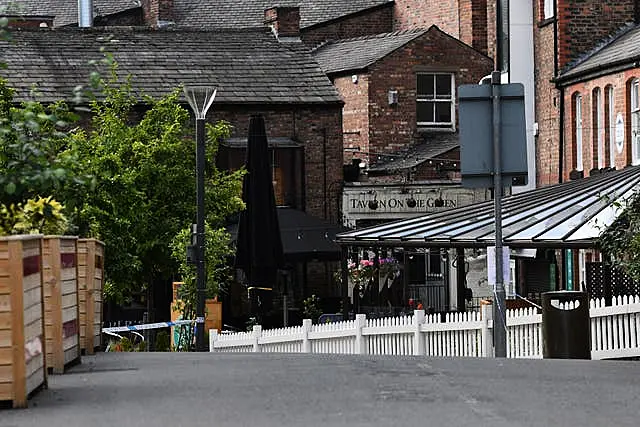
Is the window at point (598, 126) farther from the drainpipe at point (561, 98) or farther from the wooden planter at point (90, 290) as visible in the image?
the wooden planter at point (90, 290)

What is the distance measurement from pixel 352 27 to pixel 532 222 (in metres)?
29.0

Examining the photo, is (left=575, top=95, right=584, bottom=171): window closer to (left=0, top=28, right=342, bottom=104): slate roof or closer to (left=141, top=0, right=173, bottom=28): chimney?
(left=0, top=28, right=342, bottom=104): slate roof

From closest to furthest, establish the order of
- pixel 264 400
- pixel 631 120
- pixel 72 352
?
A: pixel 264 400, pixel 72 352, pixel 631 120

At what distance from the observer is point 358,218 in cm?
4344

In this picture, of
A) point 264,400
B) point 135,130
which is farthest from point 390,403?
point 135,130

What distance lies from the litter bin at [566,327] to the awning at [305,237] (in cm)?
1660

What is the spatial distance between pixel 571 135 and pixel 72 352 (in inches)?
1075

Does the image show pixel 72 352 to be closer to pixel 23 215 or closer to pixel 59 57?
pixel 23 215

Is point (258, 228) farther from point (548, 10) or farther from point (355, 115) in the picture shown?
point (355, 115)

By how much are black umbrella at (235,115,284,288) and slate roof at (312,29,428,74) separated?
15.0 meters

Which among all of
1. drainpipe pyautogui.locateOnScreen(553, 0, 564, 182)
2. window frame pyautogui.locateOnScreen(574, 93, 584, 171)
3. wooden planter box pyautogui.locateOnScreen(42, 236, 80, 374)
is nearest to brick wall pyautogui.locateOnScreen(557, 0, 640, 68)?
drainpipe pyautogui.locateOnScreen(553, 0, 564, 182)

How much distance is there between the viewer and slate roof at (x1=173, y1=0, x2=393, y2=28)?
5834 cm

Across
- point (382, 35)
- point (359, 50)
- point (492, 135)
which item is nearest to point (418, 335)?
point (492, 135)

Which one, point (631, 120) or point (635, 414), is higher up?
point (631, 120)
